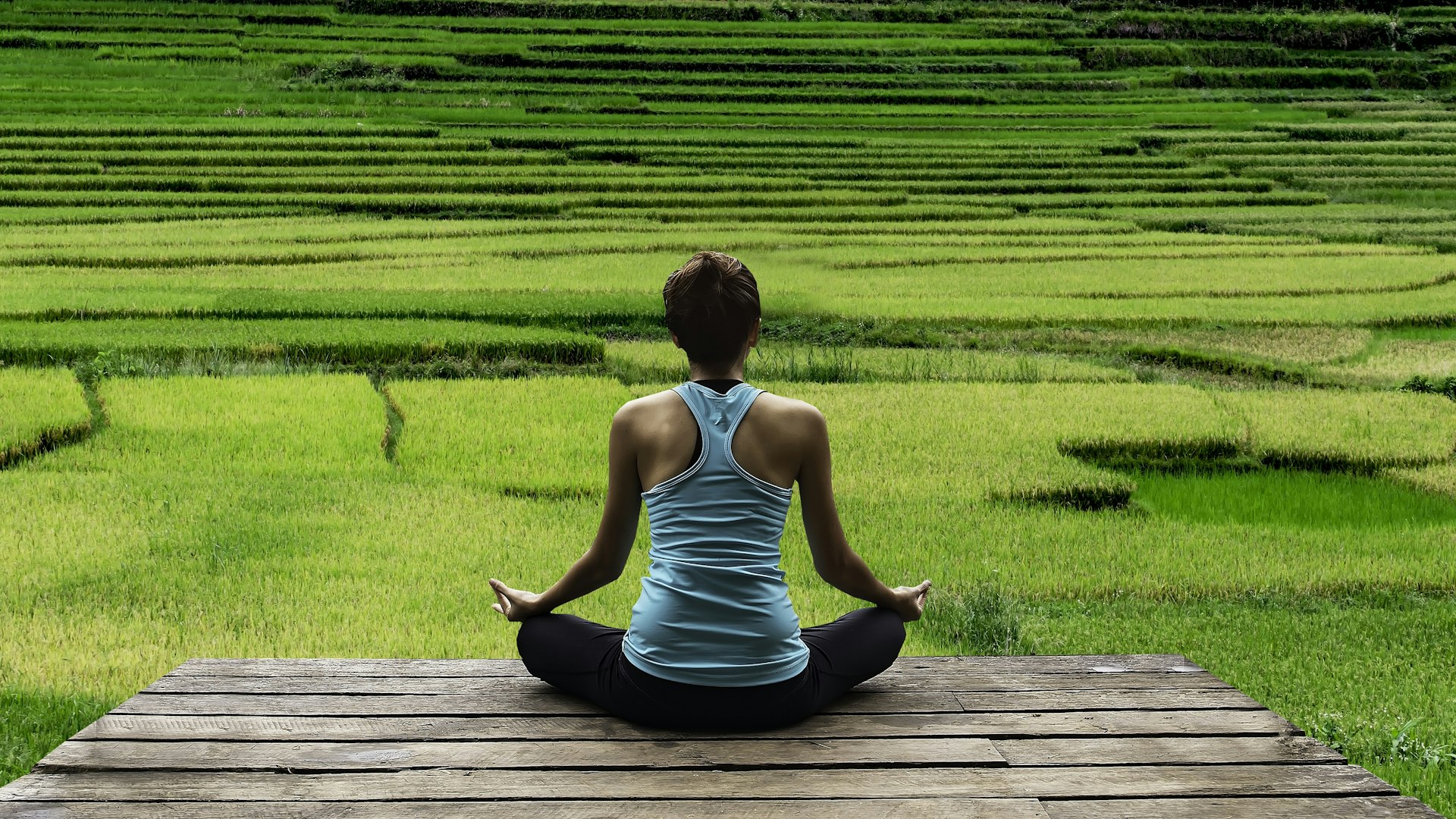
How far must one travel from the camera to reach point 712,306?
8.24 feet

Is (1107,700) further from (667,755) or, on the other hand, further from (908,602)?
(667,755)

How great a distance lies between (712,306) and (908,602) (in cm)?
87

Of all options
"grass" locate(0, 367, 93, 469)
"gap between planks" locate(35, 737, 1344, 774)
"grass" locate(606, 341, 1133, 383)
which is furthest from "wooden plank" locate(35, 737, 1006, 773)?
"grass" locate(606, 341, 1133, 383)

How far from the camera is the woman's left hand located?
2.84 meters

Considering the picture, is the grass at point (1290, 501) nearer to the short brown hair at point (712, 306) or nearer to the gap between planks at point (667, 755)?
the gap between planks at point (667, 755)

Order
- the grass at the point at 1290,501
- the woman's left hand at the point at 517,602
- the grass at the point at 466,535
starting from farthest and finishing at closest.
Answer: the grass at the point at 1290,501 → the grass at the point at 466,535 → the woman's left hand at the point at 517,602

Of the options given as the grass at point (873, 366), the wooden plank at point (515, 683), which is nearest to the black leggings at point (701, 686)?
the wooden plank at point (515, 683)

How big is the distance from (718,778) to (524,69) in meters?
38.4

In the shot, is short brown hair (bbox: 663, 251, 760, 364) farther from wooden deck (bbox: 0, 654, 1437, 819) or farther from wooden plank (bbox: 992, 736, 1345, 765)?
wooden plank (bbox: 992, 736, 1345, 765)

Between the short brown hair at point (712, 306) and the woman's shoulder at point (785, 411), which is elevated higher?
the short brown hair at point (712, 306)

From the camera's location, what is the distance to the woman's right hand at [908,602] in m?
2.88

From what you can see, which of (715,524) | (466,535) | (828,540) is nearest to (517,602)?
(715,524)

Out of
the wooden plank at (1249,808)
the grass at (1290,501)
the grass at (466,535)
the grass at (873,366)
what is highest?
the wooden plank at (1249,808)

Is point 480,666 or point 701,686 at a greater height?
point 701,686
